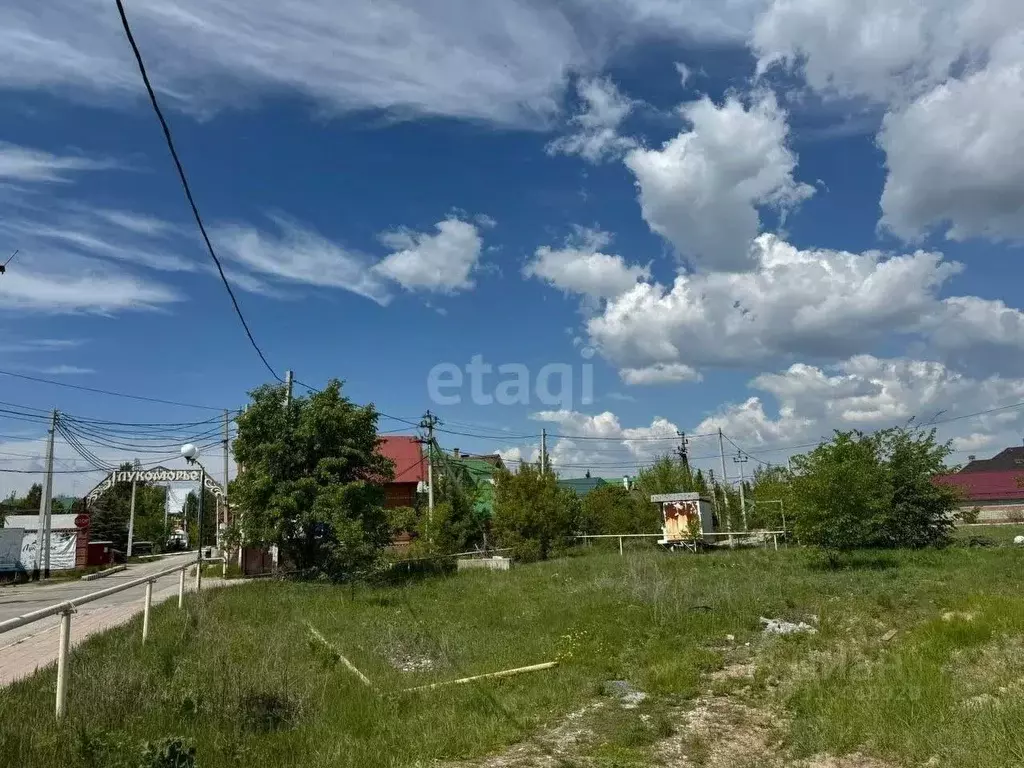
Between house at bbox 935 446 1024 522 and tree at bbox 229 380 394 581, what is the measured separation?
4869cm

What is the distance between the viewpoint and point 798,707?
24.1 ft

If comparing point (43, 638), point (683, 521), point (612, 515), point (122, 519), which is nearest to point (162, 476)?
point (612, 515)

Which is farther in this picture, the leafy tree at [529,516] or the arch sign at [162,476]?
the arch sign at [162,476]

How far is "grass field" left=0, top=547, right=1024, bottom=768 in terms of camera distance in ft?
19.7

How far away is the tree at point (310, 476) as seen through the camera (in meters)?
22.9

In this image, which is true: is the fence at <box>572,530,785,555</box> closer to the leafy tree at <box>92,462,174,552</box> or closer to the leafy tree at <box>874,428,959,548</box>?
the leafy tree at <box>874,428,959,548</box>

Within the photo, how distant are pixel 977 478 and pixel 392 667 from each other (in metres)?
85.7

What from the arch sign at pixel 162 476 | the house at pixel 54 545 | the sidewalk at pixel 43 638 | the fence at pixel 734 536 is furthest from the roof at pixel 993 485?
the sidewalk at pixel 43 638

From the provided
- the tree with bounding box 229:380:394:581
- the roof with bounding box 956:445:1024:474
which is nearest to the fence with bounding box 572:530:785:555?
the tree with bounding box 229:380:394:581

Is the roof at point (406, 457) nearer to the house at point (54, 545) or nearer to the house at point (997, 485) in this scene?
the house at point (54, 545)

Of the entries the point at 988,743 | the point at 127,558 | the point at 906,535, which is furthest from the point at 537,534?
the point at 127,558

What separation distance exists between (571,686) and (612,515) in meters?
31.3

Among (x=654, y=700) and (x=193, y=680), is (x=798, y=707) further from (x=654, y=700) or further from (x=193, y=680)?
(x=193, y=680)

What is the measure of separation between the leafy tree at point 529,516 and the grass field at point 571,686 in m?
15.2
